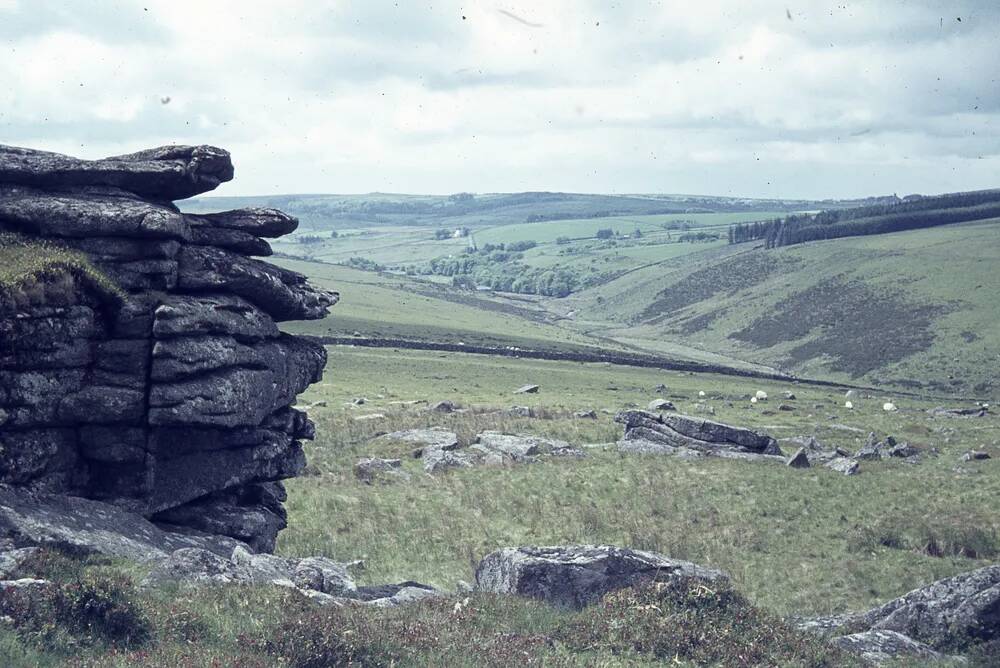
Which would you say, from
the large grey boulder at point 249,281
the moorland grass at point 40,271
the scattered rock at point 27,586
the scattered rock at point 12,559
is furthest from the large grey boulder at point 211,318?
the scattered rock at point 27,586

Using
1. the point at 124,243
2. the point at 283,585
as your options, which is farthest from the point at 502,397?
the point at 283,585

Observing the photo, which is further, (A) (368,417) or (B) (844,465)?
(A) (368,417)

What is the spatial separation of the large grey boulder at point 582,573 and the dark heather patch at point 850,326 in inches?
5085

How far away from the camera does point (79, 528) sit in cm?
1980

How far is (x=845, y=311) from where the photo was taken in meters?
178

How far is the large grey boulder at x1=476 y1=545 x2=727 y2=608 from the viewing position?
19.7 meters

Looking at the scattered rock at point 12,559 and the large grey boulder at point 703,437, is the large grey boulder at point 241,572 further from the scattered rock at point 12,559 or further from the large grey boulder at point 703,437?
the large grey boulder at point 703,437

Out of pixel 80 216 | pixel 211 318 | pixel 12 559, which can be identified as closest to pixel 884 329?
pixel 211 318

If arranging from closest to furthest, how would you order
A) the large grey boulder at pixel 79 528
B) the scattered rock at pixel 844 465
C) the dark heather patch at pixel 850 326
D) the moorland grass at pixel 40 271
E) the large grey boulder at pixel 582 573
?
1. the large grey boulder at pixel 79 528
2. the large grey boulder at pixel 582 573
3. the moorland grass at pixel 40 271
4. the scattered rock at pixel 844 465
5. the dark heather patch at pixel 850 326

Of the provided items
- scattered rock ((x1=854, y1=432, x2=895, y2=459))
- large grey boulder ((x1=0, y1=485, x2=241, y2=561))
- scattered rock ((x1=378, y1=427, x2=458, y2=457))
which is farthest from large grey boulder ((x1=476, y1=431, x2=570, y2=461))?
large grey boulder ((x1=0, y1=485, x2=241, y2=561))

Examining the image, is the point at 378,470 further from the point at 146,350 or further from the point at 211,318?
the point at 146,350

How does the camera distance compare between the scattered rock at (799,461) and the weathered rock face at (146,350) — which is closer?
the weathered rock face at (146,350)

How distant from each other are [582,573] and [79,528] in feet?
35.5

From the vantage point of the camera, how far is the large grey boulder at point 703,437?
45.9 meters
